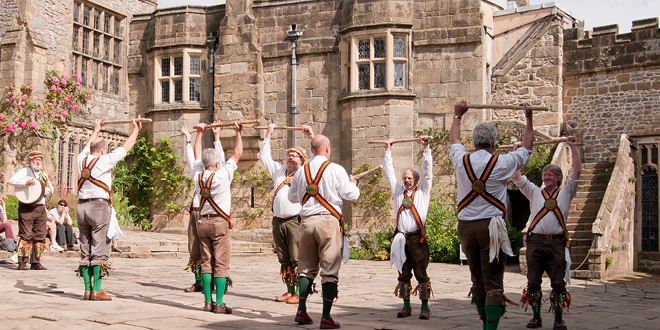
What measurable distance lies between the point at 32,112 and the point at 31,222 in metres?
8.01

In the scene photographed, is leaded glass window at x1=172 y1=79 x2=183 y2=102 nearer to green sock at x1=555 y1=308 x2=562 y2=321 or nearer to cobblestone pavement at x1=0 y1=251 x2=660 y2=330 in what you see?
cobblestone pavement at x1=0 y1=251 x2=660 y2=330

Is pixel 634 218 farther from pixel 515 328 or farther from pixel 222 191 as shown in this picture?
pixel 222 191

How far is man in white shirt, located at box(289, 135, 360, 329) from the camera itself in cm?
665

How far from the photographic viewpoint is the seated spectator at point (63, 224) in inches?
584

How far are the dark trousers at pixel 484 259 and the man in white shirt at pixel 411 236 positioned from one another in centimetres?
153

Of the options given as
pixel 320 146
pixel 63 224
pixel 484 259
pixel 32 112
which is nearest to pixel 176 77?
pixel 32 112

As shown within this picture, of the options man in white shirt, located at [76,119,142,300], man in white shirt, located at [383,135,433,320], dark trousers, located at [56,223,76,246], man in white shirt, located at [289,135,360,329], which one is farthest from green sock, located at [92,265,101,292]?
dark trousers, located at [56,223,76,246]

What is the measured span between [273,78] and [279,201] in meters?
11.6

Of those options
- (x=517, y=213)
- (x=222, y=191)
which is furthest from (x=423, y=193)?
(x=517, y=213)

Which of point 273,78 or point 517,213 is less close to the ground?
point 273,78

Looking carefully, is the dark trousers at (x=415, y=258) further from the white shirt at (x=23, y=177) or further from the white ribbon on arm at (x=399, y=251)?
the white shirt at (x=23, y=177)

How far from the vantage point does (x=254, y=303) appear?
839 cm

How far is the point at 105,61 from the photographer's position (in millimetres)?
20953

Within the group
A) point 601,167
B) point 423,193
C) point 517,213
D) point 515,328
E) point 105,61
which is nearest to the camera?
point 515,328
